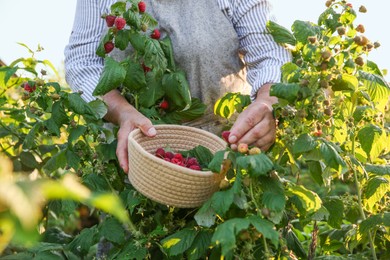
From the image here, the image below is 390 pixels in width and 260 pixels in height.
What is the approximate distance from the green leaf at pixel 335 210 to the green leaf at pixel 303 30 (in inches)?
21.6

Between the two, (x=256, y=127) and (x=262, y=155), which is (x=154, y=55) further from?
(x=262, y=155)

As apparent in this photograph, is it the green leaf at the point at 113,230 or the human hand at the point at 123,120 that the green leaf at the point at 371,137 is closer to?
the human hand at the point at 123,120

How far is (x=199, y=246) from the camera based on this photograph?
1.62 metres

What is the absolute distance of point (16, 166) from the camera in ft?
8.61

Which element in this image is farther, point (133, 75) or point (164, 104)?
point (164, 104)

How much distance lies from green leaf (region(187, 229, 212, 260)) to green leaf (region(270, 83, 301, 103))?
0.42m

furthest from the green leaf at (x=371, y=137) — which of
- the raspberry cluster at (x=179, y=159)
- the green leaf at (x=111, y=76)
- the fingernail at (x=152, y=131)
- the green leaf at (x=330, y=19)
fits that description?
the green leaf at (x=111, y=76)

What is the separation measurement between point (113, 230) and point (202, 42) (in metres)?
0.69

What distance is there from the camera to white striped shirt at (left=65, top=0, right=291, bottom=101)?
2107 millimetres

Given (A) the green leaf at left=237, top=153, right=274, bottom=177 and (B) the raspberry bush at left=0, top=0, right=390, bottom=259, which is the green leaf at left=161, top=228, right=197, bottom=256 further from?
(A) the green leaf at left=237, top=153, right=274, bottom=177

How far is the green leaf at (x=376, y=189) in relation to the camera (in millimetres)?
1856

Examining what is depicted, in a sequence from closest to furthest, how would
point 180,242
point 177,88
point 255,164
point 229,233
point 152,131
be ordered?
point 229,233
point 255,164
point 180,242
point 152,131
point 177,88

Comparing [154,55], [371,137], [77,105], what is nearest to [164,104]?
[154,55]

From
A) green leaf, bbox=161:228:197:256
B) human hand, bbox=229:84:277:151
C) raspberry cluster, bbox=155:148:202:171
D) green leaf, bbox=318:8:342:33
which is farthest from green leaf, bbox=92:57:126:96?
green leaf, bbox=318:8:342:33
